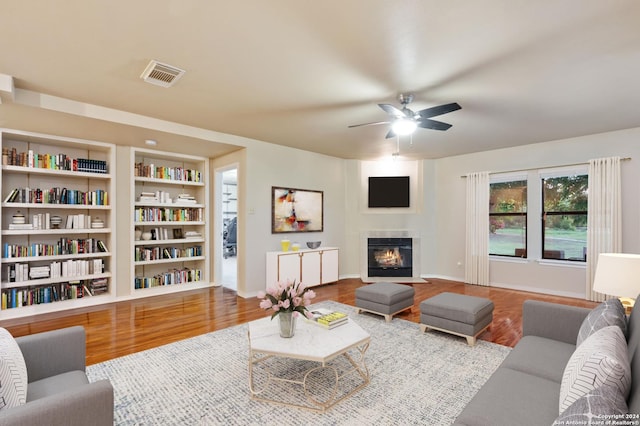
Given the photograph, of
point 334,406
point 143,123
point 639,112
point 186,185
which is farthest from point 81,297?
point 639,112

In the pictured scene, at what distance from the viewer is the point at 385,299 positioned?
154 inches

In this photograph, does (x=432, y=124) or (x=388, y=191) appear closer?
(x=432, y=124)

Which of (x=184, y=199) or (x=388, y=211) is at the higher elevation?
(x=184, y=199)

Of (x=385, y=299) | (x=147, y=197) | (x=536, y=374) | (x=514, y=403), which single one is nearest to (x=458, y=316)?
(x=385, y=299)

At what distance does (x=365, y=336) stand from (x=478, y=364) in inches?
46.4

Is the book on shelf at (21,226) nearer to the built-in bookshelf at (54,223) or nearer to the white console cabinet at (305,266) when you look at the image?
the built-in bookshelf at (54,223)

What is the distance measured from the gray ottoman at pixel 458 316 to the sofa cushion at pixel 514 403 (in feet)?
4.81

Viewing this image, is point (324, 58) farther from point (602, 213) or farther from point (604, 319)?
point (602, 213)

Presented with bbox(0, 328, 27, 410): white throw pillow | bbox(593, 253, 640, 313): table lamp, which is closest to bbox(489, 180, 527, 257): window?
bbox(593, 253, 640, 313): table lamp

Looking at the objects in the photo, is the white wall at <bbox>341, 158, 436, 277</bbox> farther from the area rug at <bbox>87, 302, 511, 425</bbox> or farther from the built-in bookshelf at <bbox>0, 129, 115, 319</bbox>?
the built-in bookshelf at <bbox>0, 129, 115, 319</bbox>

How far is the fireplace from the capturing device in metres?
6.66

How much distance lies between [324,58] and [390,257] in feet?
16.2

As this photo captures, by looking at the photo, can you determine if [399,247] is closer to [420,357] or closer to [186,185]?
[420,357]

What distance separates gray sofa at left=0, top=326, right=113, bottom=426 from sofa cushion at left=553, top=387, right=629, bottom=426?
5.84ft
